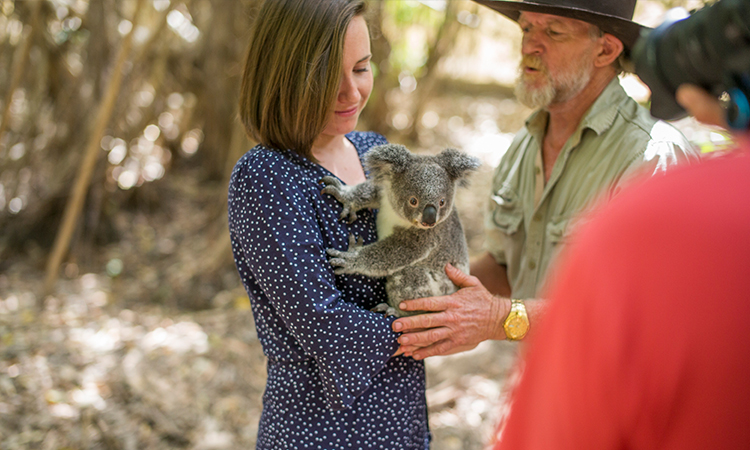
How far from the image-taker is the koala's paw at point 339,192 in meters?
1.68

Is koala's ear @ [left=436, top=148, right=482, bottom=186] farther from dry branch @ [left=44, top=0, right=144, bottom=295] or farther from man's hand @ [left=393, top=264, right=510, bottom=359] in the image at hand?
dry branch @ [left=44, top=0, right=144, bottom=295]

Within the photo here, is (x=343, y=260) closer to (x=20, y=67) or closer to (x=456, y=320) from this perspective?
(x=456, y=320)

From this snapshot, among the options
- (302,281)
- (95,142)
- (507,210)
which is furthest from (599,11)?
(95,142)

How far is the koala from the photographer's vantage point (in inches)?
68.9

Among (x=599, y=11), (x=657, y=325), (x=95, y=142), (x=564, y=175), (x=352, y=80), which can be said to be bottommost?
(x=95, y=142)

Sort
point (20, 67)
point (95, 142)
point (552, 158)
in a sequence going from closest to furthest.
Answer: point (552, 158) → point (95, 142) → point (20, 67)

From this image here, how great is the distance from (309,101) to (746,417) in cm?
130

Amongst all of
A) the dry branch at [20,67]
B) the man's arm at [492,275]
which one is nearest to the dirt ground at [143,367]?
the man's arm at [492,275]

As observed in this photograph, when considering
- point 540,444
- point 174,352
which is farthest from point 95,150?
point 540,444

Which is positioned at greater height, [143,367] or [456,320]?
[456,320]

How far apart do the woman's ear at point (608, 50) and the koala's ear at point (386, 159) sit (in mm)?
902

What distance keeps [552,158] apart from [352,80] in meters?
1.04

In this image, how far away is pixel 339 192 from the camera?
5.57 feet

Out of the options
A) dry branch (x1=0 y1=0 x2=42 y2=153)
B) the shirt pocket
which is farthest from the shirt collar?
dry branch (x1=0 y1=0 x2=42 y2=153)
